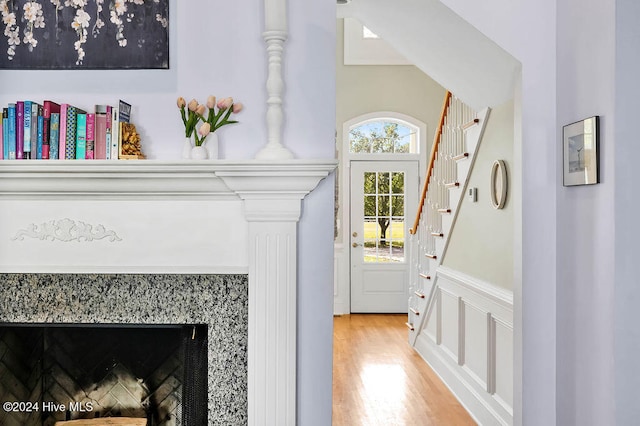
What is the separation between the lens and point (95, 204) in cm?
206

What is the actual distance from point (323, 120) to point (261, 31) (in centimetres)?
41

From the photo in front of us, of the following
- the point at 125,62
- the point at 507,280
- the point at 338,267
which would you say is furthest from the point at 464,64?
the point at 338,267

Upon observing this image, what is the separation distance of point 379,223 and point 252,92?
16.6 feet

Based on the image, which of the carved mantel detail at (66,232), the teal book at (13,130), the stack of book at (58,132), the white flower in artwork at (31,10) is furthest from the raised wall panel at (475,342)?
the white flower in artwork at (31,10)

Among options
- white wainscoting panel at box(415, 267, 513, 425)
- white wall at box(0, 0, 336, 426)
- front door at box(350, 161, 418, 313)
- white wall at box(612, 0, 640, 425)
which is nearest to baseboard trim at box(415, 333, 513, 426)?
white wainscoting panel at box(415, 267, 513, 425)

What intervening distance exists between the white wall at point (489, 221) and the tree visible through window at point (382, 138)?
3248 mm

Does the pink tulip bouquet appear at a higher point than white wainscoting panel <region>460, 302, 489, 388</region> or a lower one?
higher

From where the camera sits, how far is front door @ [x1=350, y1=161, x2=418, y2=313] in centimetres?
696

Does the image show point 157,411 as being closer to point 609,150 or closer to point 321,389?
point 321,389

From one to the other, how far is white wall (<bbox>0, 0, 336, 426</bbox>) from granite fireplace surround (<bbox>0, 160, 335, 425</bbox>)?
11 cm

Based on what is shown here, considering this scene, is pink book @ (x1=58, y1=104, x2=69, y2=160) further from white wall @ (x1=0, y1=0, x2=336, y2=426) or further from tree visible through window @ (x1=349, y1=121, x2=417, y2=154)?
tree visible through window @ (x1=349, y1=121, x2=417, y2=154)

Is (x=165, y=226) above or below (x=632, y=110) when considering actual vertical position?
below

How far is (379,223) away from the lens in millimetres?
7059

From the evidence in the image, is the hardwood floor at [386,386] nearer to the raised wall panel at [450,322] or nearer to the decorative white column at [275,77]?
the raised wall panel at [450,322]
